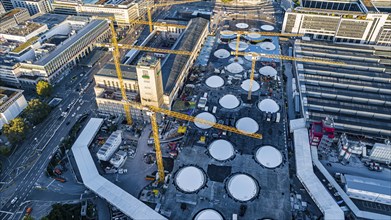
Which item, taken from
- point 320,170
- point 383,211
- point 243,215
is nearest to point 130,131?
point 243,215

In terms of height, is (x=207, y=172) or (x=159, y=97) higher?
(x=159, y=97)

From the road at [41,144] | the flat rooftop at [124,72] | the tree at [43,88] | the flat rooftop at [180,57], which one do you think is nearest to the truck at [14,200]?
the road at [41,144]

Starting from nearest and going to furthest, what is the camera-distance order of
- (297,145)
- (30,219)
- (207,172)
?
1. (30,219)
2. (207,172)
3. (297,145)

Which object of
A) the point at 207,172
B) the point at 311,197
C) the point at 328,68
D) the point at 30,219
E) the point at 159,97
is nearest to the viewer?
the point at 30,219

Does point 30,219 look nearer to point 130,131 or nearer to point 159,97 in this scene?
point 130,131

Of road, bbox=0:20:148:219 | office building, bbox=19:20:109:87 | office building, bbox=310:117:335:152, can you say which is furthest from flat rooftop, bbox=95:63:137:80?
office building, bbox=310:117:335:152

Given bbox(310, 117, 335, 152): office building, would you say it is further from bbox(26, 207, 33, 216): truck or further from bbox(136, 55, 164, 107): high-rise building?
bbox(26, 207, 33, 216): truck

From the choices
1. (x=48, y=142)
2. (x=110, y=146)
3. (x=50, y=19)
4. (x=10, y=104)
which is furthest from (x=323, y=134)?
(x=50, y=19)
